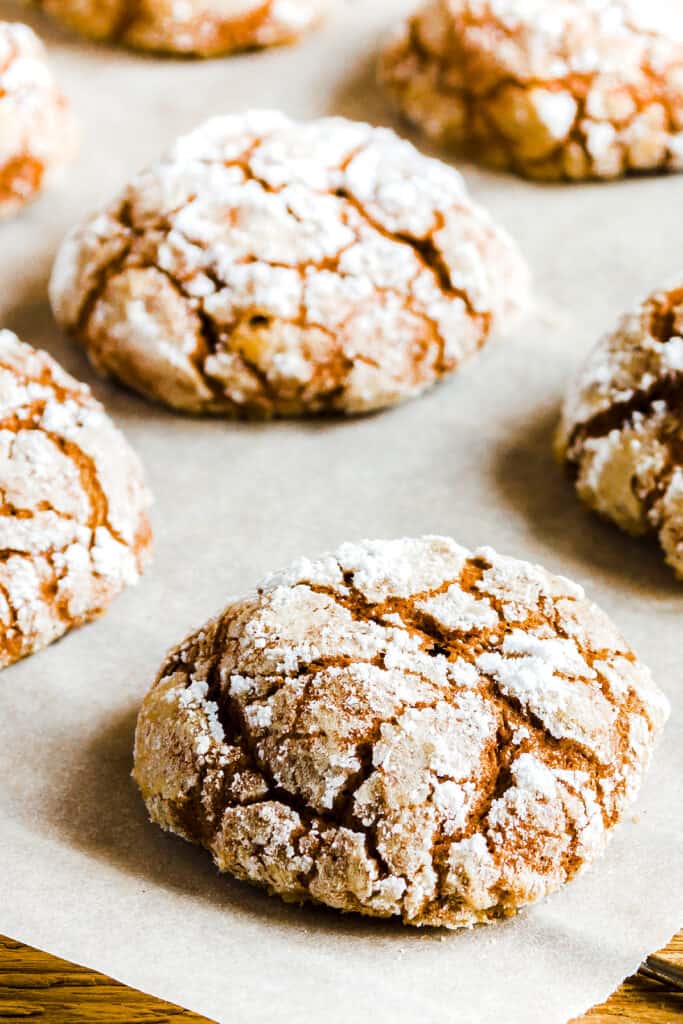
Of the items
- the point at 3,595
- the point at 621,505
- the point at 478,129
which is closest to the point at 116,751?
the point at 3,595

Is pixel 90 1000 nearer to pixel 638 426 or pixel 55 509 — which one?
pixel 55 509

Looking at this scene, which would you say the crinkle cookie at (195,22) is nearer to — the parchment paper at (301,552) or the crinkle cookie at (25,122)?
the parchment paper at (301,552)

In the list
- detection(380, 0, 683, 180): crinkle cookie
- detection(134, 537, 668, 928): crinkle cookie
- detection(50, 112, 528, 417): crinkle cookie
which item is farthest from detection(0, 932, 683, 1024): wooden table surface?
detection(380, 0, 683, 180): crinkle cookie

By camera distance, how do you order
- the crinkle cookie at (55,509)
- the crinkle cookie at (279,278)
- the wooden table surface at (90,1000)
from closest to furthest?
the wooden table surface at (90,1000), the crinkle cookie at (55,509), the crinkle cookie at (279,278)

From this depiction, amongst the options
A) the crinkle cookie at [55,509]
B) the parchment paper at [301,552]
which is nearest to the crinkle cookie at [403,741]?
the parchment paper at [301,552]

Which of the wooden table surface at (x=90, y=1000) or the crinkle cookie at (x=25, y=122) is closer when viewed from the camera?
the wooden table surface at (x=90, y=1000)

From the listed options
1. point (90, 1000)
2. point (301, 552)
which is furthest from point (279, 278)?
point (90, 1000)
